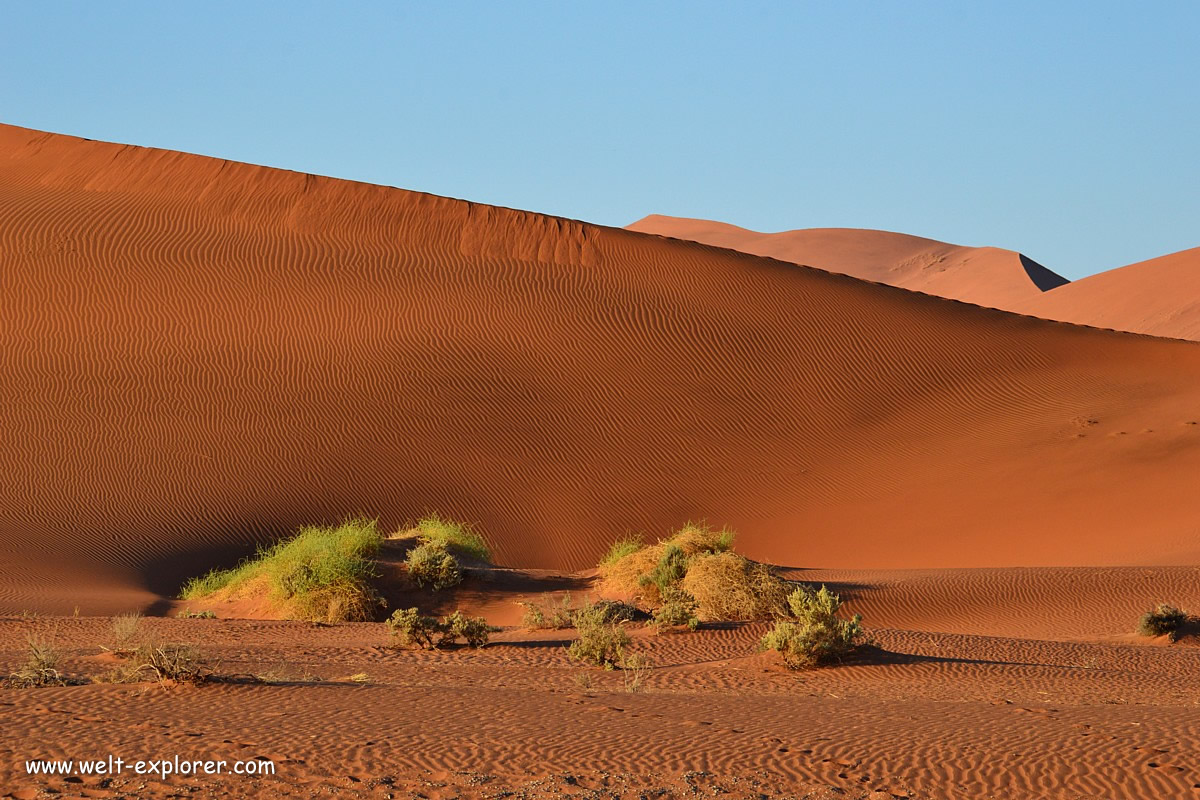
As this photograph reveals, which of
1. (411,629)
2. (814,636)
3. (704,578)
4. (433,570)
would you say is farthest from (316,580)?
(814,636)

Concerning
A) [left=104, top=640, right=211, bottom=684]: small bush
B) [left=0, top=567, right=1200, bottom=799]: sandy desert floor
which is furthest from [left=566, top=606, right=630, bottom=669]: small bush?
[left=104, top=640, right=211, bottom=684]: small bush

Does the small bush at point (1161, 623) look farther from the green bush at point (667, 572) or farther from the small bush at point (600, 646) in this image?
the small bush at point (600, 646)

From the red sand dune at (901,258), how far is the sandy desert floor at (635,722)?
79.5 metres

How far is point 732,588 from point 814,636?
12.8ft

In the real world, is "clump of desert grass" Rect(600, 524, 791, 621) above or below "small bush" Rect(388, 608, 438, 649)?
above

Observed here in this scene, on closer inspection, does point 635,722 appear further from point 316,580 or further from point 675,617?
point 316,580

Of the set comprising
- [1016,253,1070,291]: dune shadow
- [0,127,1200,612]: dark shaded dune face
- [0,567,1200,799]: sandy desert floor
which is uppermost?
[1016,253,1070,291]: dune shadow

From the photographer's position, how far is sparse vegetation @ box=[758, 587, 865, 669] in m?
10.3

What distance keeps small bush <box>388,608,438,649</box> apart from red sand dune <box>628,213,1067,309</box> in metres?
79.6

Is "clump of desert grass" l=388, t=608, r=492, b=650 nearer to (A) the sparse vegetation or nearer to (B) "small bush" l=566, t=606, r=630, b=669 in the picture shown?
(B) "small bush" l=566, t=606, r=630, b=669

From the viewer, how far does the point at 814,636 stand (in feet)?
34.1

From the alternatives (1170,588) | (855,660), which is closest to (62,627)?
(855,660)

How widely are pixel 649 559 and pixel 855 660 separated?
18.4ft

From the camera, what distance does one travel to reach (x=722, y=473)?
2506 cm
